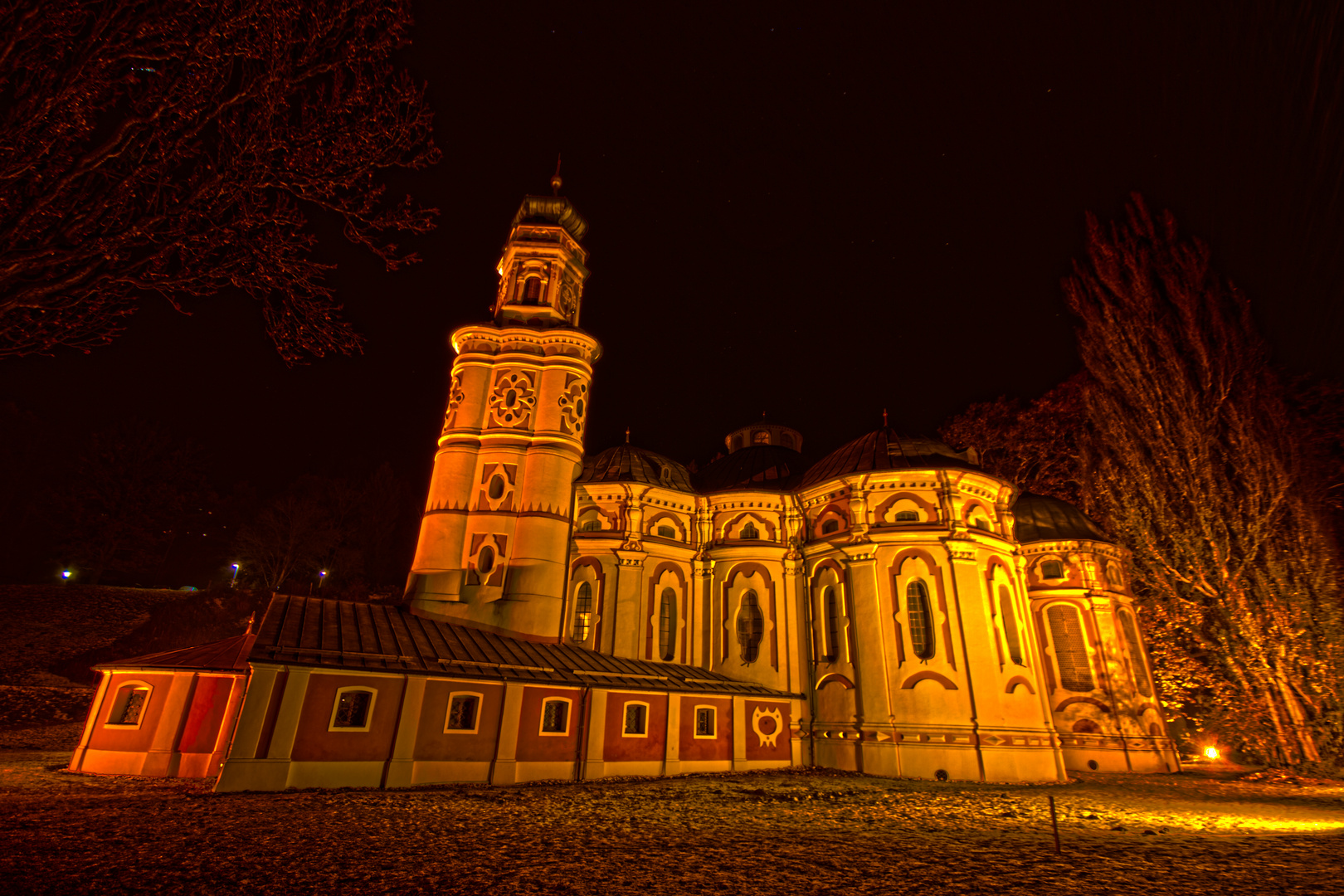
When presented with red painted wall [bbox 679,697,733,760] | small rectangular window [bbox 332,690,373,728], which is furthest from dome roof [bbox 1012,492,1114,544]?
small rectangular window [bbox 332,690,373,728]

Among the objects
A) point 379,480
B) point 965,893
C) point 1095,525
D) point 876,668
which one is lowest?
point 965,893

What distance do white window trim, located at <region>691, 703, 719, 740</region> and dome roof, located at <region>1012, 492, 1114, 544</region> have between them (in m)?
17.0

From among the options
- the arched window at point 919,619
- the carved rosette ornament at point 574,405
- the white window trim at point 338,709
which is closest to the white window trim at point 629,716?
the white window trim at point 338,709

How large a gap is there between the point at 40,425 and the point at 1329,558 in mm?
68406

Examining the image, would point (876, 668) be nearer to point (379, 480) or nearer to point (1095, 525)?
point (1095, 525)

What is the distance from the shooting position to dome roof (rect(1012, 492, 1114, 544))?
94.5 ft

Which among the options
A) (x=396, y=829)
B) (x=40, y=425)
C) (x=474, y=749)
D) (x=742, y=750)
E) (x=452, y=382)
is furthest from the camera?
(x=40, y=425)

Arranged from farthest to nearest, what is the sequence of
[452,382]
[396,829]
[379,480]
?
1. [379,480]
2. [452,382]
3. [396,829]

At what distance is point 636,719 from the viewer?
65.2 ft

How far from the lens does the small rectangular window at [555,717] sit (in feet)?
58.6

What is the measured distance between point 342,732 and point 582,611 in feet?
37.0

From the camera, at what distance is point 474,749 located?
1641cm

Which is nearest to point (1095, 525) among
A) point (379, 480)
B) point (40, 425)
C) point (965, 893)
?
point (965, 893)

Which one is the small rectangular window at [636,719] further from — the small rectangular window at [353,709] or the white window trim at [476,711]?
the small rectangular window at [353,709]
